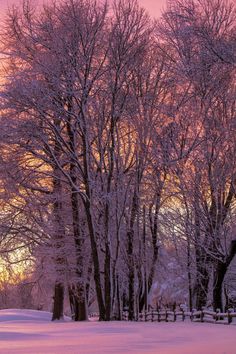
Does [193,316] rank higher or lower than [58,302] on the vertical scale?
lower

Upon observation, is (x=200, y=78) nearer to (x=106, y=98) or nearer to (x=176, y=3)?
(x=176, y=3)

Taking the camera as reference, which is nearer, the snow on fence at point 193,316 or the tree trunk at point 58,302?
the snow on fence at point 193,316

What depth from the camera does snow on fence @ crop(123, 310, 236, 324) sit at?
22.4 metres

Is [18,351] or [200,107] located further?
[200,107]

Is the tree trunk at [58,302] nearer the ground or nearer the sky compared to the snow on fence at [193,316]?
nearer the sky

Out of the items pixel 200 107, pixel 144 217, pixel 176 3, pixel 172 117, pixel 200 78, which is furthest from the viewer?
pixel 144 217

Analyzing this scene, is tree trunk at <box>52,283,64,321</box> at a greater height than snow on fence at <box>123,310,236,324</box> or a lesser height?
greater

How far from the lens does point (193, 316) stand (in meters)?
26.0

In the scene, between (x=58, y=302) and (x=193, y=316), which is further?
(x=58, y=302)

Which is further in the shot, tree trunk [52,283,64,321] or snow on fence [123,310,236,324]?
tree trunk [52,283,64,321]

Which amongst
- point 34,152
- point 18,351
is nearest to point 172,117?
point 34,152

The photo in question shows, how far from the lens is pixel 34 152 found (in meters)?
28.9

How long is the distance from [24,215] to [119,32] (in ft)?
31.8

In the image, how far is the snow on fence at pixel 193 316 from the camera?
73.5 feet
